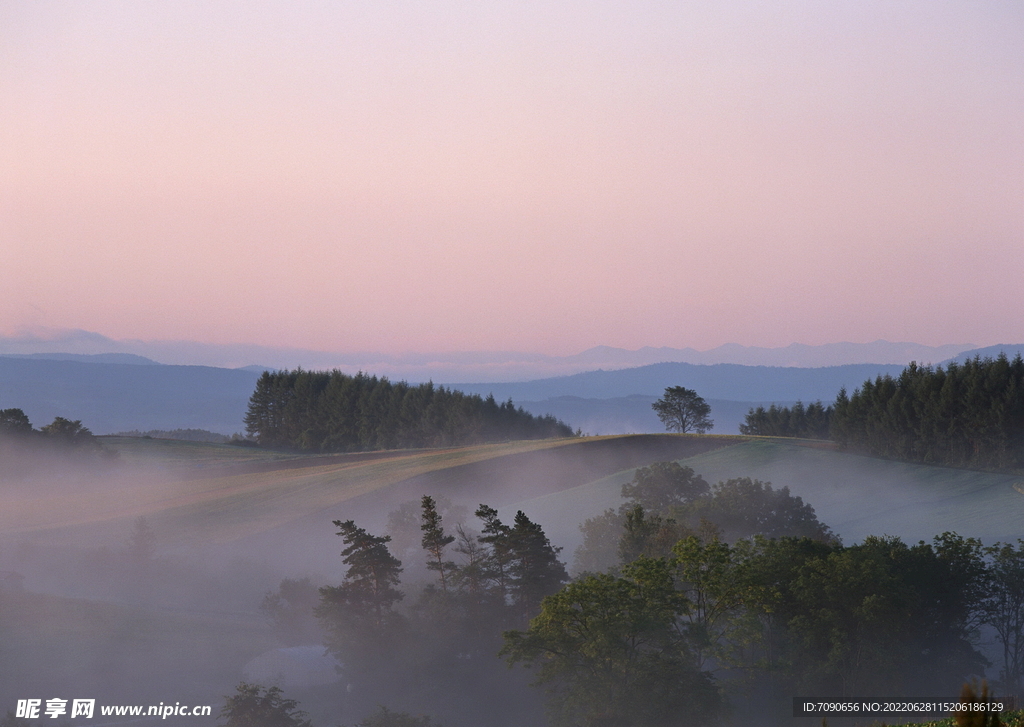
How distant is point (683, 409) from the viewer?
5758 inches

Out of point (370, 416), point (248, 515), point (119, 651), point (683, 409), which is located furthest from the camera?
point (370, 416)

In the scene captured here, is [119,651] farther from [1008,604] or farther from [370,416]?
[370,416]

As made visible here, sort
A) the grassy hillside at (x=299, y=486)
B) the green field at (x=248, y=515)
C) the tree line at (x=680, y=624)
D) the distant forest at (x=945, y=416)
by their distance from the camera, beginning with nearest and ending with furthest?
1. the tree line at (x=680, y=624)
2. the green field at (x=248, y=515)
3. the grassy hillside at (x=299, y=486)
4. the distant forest at (x=945, y=416)

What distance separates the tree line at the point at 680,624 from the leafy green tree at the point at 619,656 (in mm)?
84

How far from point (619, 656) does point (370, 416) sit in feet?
455

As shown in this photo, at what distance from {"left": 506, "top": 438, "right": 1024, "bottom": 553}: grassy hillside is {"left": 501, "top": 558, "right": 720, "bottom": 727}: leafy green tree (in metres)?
36.7

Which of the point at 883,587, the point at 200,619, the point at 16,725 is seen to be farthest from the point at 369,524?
the point at 883,587

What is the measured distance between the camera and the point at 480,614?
181 feet

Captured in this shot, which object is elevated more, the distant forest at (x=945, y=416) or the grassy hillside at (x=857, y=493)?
the distant forest at (x=945, y=416)

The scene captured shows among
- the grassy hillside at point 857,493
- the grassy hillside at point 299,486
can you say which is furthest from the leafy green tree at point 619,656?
the grassy hillside at point 299,486

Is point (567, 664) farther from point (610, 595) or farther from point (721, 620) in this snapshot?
point (721, 620)

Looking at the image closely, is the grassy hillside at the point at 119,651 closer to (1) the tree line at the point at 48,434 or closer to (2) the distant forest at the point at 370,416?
(1) the tree line at the point at 48,434

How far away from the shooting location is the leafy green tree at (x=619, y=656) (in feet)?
125

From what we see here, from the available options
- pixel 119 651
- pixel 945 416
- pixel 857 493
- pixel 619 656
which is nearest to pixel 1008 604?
pixel 619 656
